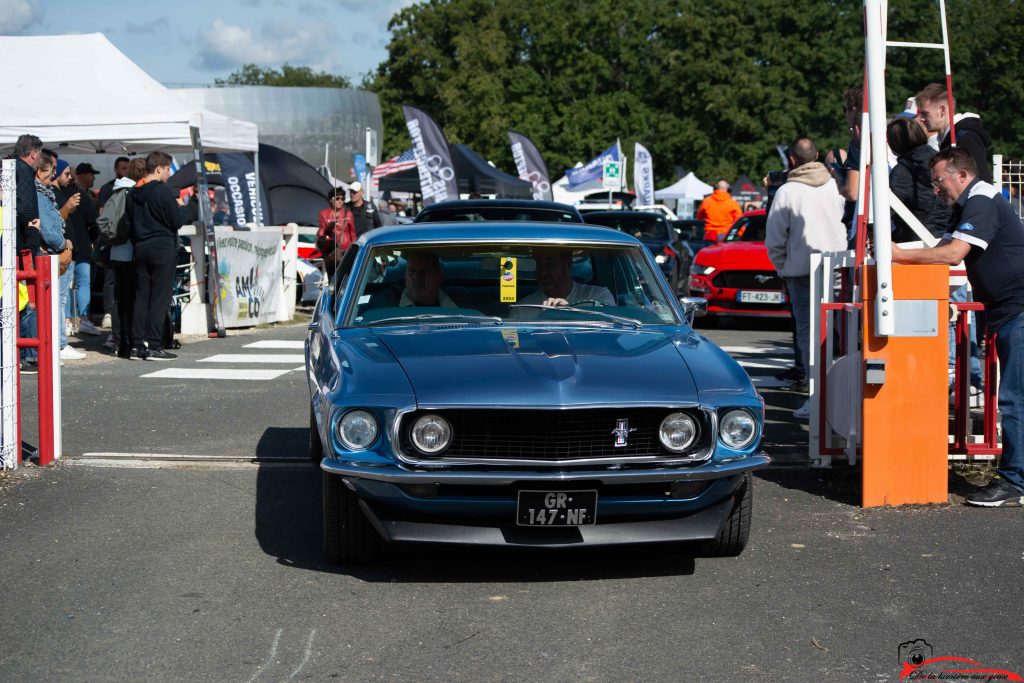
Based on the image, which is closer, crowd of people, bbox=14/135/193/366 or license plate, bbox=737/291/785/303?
crowd of people, bbox=14/135/193/366

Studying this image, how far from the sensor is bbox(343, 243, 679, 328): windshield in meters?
6.50

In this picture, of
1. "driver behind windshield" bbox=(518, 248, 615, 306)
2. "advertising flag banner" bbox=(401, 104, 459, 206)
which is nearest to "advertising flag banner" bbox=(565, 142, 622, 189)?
"advertising flag banner" bbox=(401, 104, 459, 206)

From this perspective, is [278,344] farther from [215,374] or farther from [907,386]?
[907,386]

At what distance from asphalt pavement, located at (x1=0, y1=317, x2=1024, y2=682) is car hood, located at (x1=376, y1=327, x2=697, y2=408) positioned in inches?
30.7

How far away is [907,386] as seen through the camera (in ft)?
22.4

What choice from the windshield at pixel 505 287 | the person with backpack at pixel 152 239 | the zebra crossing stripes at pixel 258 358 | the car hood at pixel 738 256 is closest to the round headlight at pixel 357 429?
the windshield at pixel 505 287

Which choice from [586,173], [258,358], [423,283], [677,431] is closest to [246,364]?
[258,358]

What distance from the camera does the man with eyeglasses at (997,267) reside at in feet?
22.3

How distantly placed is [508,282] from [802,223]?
4713 mm

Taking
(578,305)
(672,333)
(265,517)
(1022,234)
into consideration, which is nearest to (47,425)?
(265,517)

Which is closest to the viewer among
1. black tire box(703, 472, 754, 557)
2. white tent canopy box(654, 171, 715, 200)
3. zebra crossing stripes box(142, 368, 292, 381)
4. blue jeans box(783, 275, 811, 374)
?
black tire box(703, 472, 754, 557)

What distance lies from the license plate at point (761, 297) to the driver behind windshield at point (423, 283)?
11393mm

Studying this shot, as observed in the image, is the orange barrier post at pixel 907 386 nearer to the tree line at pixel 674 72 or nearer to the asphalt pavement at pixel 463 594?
the asphalt pavement at pixel 463 594

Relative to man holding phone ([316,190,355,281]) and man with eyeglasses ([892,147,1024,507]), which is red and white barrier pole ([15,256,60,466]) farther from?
man holding phone ([316,190,355,281])
